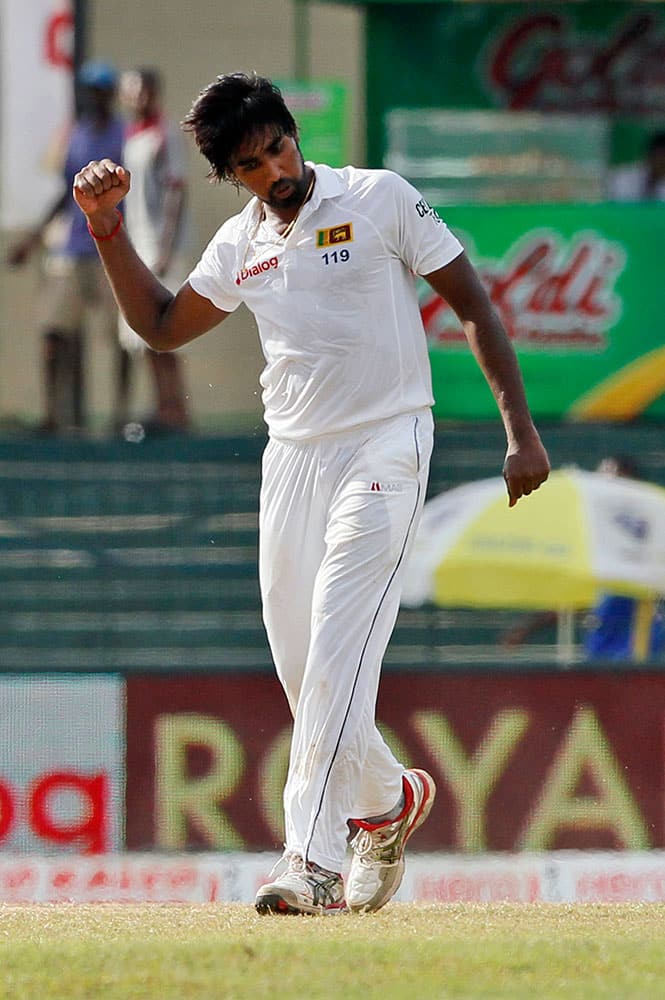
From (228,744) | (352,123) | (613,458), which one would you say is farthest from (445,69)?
(228,744)

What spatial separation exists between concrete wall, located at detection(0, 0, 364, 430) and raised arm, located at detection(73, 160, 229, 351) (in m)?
6.89

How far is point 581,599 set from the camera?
9.58 metres

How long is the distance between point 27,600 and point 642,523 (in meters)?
2.91

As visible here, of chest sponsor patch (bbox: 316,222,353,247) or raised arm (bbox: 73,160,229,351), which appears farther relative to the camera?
raised arm (bbox: 73,160,229,351)

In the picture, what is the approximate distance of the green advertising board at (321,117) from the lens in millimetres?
12594

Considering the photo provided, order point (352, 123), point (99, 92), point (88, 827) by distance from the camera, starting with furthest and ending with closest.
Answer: point (352, 123), point (99, 92), point (88, 827)

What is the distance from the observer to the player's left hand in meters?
5.14

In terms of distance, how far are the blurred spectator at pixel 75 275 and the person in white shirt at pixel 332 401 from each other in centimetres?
633

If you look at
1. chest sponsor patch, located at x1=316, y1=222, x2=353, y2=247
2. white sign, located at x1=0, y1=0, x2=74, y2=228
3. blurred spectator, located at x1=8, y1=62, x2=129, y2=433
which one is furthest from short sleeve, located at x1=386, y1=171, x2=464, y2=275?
white sign, located at x1=0, y1=0, x2=74, y2=228

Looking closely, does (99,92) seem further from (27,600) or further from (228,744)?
(228,744)

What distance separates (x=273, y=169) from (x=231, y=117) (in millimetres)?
154

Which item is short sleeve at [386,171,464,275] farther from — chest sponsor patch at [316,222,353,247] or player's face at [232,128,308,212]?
player's face at [232,128,308,212]

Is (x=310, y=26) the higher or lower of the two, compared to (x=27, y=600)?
higher

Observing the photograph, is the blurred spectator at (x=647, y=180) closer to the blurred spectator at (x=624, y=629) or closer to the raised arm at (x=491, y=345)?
the blurred spectator at (x=624, y=629)
